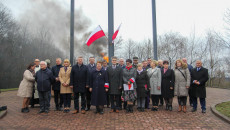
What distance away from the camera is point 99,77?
5945 millimetres

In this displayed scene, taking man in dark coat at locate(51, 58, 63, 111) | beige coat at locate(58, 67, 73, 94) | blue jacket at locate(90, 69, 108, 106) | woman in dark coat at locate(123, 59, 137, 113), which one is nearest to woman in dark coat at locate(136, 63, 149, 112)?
woman in dark coat at locate(123, 59, 137, 113)

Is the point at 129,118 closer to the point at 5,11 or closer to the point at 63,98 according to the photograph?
the point at 63,98

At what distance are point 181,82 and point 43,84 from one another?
494 centimetres

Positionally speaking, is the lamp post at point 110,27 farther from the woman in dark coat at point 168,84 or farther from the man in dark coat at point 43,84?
the man in dark coat at point 43,84

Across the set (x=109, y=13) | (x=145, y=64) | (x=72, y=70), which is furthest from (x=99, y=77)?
(x=109, y=13)

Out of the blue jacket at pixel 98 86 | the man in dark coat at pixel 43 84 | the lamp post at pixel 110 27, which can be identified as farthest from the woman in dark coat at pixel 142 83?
the man in dark coat at pixel 43 84

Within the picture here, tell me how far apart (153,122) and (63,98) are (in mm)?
3308

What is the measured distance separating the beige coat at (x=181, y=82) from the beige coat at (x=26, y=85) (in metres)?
5.26

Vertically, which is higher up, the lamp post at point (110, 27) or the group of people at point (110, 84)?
the lamp post at point (110, 27)

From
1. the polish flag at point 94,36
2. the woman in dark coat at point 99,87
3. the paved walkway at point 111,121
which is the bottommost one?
the paved walkway at point 111,121

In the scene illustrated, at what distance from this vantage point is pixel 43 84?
19.3ft

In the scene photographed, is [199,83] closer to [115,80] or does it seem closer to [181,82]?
[181,82]

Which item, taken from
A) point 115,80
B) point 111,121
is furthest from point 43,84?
point 111,121

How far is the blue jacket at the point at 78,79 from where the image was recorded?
5.94m
